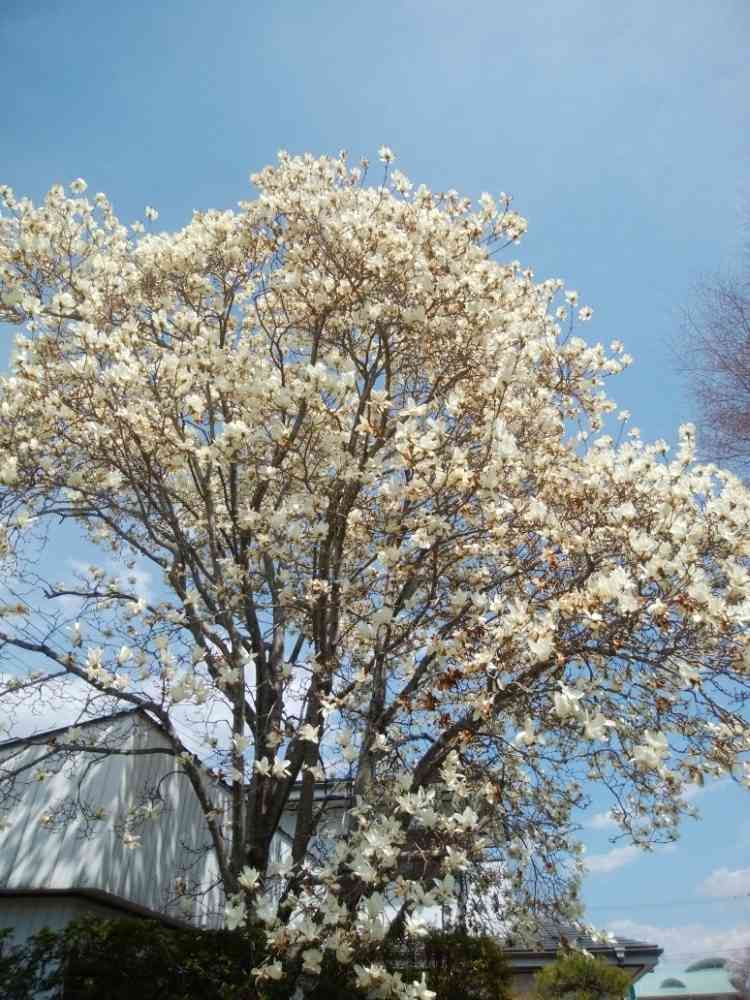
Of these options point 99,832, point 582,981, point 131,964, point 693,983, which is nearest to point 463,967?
point 131,964

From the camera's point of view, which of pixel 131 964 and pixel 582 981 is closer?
pixel 131 964

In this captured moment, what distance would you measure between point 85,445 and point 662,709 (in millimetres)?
4802

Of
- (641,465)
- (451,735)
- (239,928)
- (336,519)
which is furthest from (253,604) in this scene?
(641,465)

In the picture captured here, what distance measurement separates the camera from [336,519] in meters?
6.30

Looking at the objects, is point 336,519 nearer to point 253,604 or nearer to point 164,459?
point 253,604

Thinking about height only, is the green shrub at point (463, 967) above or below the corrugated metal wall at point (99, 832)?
below

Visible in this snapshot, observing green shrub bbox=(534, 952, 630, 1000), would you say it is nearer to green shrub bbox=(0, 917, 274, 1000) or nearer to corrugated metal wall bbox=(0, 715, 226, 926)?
corrugated metal wall bbox=(0, 715, 226, 926)

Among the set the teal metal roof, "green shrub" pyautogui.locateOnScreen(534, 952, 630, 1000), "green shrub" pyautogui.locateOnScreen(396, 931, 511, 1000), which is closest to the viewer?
"green shrub" pyautogui.locateOnScreen(396, 931, 511, 1000)

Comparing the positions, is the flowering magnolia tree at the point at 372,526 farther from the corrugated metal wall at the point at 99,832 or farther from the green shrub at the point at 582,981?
the green shrub at the point at 582,981

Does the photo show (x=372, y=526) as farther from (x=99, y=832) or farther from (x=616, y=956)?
(x=616, y=956)

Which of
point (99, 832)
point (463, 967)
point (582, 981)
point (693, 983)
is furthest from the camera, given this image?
point (693, 983)

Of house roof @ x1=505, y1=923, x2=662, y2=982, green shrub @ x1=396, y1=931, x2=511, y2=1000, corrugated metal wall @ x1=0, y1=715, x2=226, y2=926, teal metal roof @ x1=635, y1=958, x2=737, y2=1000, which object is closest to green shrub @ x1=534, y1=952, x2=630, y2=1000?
house roof @ x1=505, y1=923, x2=662, y2=982

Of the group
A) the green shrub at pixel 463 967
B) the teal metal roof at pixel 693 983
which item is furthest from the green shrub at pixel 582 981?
the teal metal roof at pixel 693 983

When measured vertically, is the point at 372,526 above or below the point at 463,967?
above
